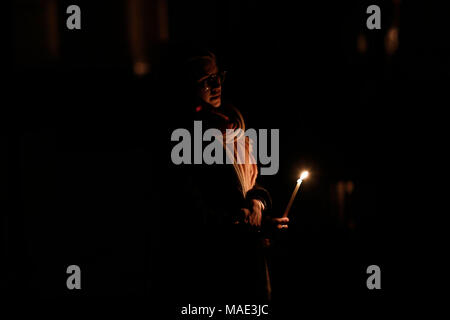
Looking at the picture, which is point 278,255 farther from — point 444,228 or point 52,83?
point 52,83

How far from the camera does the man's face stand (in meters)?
3.79

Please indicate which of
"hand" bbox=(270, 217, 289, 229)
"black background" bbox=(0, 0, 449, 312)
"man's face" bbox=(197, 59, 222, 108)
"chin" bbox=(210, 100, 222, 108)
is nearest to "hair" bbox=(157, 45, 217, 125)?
"man's face" bbox=(197, 59, 222, 108)

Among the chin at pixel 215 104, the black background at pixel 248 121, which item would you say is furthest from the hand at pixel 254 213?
the black background at pixel 248 121

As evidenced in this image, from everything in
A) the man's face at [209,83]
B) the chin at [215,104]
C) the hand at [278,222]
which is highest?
the man's face at [209,83]

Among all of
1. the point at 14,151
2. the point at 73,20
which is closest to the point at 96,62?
the point at 73,20

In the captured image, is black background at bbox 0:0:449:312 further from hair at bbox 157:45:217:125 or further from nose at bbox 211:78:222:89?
hair at bbox 157:45:217:125

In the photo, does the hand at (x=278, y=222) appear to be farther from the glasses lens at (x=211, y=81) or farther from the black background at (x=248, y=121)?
the black background at (x=248, y=121)

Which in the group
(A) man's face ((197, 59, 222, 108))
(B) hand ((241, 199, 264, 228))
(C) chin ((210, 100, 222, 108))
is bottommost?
(B) hand ((241, 199, 264, 228))

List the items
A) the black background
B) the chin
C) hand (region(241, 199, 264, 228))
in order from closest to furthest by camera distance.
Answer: hand (region(241, 199, 264, 228)), the chin, the black background

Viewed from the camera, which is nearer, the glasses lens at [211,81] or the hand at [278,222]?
the hand at [278,222]

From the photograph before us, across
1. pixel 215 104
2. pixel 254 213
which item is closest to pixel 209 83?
pixel 215 104

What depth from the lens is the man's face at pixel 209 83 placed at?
379 cm

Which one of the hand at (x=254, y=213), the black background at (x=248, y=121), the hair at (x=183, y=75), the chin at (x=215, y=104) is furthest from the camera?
the black background at (x=248, y=121)

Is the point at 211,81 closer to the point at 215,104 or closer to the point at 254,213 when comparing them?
the point at 215,104
